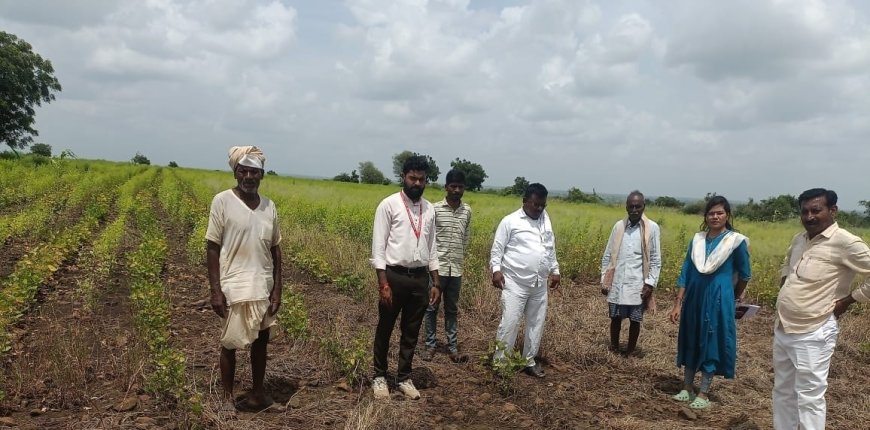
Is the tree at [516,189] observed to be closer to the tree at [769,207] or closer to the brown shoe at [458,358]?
the tree at [769,207]

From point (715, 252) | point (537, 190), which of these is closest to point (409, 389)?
point (537, 190)

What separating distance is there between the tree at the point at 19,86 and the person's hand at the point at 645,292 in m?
41.1

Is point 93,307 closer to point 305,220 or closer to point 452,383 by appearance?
point 452,383

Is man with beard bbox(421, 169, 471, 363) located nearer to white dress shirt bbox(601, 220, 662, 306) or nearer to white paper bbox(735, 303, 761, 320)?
white dress shirt bbox(601, 220, 662, 306)

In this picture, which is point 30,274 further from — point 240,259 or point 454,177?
point 454,177

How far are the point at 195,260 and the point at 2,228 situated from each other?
3.18m

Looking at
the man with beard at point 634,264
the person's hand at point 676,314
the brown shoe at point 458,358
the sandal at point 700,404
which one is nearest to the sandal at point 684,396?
the sandal at point 700,404

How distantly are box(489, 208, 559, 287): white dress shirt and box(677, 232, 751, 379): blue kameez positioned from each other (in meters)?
1.24

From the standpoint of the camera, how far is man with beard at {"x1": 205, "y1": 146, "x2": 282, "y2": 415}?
11.3 ft

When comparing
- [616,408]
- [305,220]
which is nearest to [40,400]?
[616,408]

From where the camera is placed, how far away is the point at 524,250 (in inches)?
187

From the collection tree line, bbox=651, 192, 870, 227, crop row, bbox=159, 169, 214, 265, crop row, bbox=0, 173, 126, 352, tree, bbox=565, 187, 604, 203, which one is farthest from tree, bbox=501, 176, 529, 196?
crop row, bbox=0, 173, 126, 352

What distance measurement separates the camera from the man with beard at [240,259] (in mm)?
3441

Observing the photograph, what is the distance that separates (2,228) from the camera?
8688 mm
